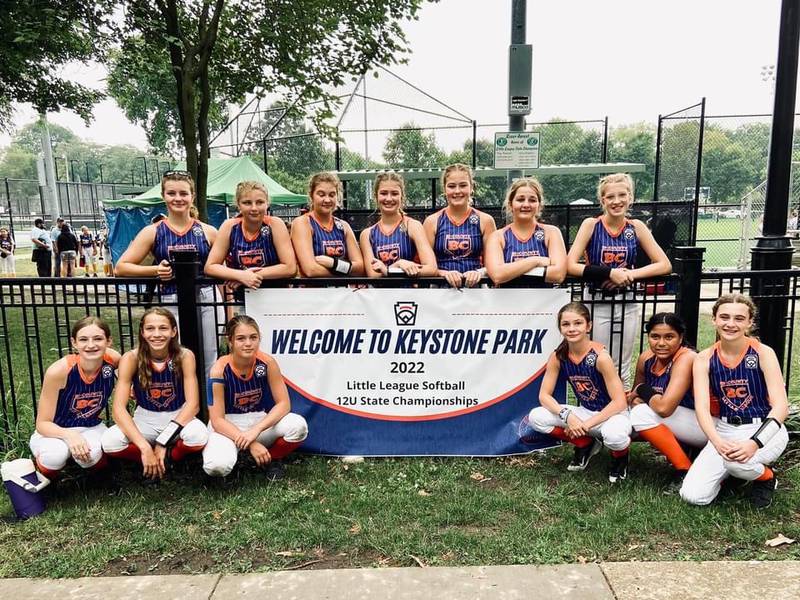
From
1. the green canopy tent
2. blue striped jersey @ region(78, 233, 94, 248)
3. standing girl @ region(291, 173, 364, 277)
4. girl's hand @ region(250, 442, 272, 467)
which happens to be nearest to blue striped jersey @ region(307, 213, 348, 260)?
standing girl @ region(291, 173, 364, 277)

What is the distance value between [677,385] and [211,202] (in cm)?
1437

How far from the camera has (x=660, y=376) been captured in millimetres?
3750

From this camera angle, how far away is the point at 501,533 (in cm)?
319

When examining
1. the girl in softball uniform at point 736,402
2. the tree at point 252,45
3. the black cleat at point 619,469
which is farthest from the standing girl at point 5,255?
the girl in softball uniform at point 736,402

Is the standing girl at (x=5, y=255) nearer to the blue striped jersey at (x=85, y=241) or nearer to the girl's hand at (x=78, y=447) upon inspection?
the blue striped jersey at (x=85, y=241)

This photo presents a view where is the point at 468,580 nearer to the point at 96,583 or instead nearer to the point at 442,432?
the point at 442,432

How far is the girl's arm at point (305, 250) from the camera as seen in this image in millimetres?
4105

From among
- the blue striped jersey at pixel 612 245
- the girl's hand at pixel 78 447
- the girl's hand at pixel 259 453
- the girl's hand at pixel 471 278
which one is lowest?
the girl's hand at pixel 259 453

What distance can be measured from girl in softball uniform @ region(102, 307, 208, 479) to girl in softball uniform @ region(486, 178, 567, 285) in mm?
2089

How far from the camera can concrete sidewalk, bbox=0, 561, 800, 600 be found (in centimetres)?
265

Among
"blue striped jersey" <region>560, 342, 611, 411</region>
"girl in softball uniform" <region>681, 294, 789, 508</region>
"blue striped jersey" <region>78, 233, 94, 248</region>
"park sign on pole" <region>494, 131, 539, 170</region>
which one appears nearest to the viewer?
"girl in softball uniform" <region>681, 294, 789, 508</region>

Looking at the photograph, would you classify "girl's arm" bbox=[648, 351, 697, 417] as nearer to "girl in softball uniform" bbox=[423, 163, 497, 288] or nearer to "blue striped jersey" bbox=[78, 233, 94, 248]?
"girl in softball uniform" bbox=[423, 163, 497, 288]

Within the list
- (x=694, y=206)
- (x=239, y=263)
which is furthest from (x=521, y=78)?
(x=694, y=206)

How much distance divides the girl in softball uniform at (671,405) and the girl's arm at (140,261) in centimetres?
320
